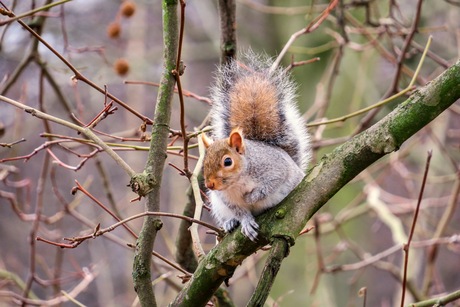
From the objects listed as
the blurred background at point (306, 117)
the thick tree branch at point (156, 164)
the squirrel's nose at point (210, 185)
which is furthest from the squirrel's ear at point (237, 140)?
the blurred background at point (306, 117)

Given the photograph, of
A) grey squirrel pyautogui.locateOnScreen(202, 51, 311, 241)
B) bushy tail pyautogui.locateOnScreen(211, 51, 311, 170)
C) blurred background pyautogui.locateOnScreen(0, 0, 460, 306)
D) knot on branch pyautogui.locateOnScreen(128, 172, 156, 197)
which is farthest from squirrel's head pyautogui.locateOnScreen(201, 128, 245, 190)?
blurred background pyautogui.locateOnScreen(0, 0, 460, 306)

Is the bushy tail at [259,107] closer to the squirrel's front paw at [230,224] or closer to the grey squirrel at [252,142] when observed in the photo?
the grey squirrel at [252,142]

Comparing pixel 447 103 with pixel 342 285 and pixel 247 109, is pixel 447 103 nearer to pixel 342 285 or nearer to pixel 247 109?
pixel 247 109

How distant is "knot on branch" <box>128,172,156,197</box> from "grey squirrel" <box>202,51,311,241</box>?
32 centimetres

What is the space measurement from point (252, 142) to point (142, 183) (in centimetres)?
60

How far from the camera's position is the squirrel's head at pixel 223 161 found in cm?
165

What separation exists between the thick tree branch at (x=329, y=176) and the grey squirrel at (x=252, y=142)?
310 mm

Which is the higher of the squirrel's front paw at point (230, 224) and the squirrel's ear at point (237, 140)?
the squirrel's ear at point (237, 140)

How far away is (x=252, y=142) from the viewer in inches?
73.5

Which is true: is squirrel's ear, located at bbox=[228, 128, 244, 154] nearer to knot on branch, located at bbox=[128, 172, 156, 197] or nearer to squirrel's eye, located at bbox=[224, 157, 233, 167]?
squirrel's eye, located at bbox=[224, 157, 233, 167]

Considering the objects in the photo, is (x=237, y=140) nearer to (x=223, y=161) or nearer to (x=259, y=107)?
(x=223, y=161)

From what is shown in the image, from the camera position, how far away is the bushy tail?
1897mm

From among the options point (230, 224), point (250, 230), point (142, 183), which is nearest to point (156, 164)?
point (142, 183)

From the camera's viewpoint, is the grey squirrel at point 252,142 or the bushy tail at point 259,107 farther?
the bushy tail at point 259,107
